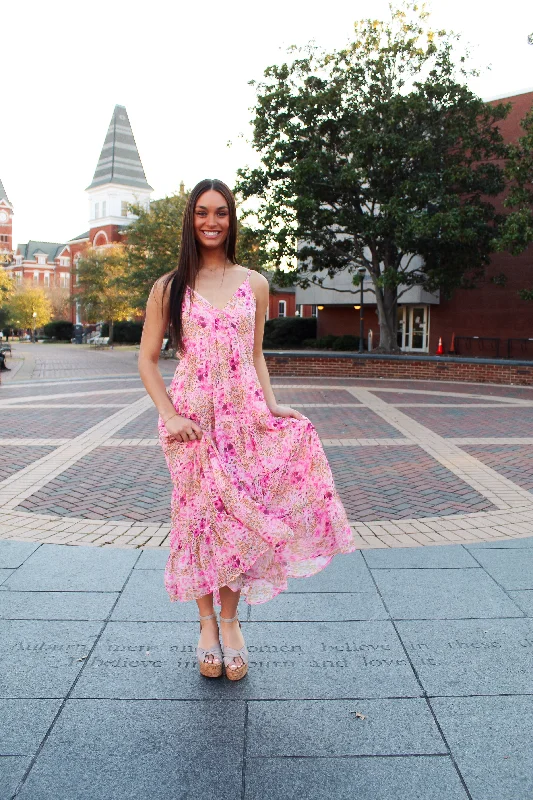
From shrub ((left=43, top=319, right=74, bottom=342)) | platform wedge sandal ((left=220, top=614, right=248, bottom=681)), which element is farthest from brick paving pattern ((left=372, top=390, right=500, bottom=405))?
shrub ((left=43, top=319, right=74, bottom=342))

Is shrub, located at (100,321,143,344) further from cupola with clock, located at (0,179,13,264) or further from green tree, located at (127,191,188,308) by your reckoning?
cupola with clock, located at (0,179,13,264)

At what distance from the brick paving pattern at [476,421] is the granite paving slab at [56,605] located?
6.37m

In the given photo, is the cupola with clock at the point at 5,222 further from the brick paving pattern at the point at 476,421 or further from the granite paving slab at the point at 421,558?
the granite paving slab at the point at 421,558

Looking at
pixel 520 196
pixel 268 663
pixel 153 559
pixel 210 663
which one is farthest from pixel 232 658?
pixel 520 196

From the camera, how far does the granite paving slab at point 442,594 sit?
3.33 m

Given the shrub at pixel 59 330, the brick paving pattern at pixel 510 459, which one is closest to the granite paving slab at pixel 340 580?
the brick paving pattern at pixel 510 459

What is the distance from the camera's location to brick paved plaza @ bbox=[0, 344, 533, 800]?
2.13 meters

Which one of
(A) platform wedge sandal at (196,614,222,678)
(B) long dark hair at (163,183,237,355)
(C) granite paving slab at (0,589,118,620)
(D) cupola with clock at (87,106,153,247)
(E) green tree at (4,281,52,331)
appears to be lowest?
(C) granite paving slab at (0,589,118,620)

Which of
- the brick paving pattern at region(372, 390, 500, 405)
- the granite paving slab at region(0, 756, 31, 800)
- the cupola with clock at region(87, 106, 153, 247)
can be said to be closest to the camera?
the granite paving slab at region(0, 756, 31, 800)

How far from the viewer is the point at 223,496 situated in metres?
2.50

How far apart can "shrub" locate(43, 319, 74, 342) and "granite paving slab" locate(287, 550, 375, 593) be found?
56.9 m

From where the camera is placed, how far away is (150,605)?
3.42 meters

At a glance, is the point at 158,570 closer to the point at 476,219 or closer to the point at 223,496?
the point at 223,496

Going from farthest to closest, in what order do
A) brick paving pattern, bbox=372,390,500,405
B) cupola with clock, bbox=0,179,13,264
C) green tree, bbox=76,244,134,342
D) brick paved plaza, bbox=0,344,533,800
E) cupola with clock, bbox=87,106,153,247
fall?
1. cupola with clock, bbox=0,179,13,264
2. cupola with clock, bbox=87,106,153,247
3. green tree, bbox=76,244,134,342
4. brick paving pattern, bbox=372,390,500,405
5. brick paved plaza, bbox=0,344,533,800
